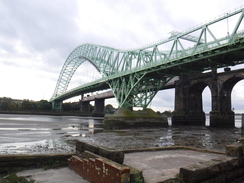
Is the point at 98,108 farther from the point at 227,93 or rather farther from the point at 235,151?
the point at 235,151

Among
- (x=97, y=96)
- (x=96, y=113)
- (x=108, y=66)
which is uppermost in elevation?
(x=108, y=66)

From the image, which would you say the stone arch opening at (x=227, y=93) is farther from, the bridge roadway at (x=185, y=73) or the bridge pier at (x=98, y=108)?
the bridge pier at (x=98, y=108)

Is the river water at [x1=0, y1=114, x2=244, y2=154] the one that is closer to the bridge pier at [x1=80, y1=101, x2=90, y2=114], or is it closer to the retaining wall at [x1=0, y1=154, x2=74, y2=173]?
the retaining wall at [x1=0, y1=154, x2=74, y2=173]

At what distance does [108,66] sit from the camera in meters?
66.4

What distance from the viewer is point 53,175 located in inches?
243

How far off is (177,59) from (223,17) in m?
9.02

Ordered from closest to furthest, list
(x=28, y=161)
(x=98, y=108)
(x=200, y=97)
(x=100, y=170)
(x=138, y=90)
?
(x=100, y=170) < (x=28, y=161) < (x=138, y=90) < (x=200, y=97) < (x=98, y=108)

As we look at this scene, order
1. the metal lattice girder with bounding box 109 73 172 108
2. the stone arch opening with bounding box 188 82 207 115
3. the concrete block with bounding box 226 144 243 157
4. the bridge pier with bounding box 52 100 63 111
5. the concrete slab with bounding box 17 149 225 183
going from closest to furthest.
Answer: the concrete slab with bounding box 17 149 225 183 → the concrete block with bounding box 226 144 243 157 → the metal lattice girder with bounding box 109 73 172 108 → the stone arch opening with bounding box 188 82 207 115 → the bridge pier with bounding box 52 100 63 111

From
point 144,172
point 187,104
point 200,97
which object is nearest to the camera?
point 144,172

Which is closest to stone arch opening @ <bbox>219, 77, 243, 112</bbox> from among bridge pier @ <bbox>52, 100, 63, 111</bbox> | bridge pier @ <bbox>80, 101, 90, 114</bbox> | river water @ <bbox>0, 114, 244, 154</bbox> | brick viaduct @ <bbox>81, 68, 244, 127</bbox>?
brick viaduct @ <bbox>81, 68, 244, 127</bbox>

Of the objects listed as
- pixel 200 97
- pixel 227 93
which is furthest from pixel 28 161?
pixel 200 97

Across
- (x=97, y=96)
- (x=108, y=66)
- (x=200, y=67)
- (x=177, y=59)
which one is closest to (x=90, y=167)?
(x=177, y=59)

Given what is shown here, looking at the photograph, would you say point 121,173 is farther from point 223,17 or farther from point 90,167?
point 223,17

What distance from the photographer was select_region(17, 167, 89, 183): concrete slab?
18.8ft
